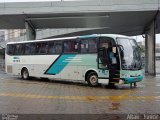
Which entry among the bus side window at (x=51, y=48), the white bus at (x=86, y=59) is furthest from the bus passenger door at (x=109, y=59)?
the bus side window at (x=51, y=48)

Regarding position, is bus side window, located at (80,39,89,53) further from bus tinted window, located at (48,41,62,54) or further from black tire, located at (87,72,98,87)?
bus tinted window, located at (48,41,62,54)

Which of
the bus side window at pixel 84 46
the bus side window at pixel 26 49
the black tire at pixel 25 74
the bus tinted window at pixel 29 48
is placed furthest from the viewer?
the black tire at pixel 25 74

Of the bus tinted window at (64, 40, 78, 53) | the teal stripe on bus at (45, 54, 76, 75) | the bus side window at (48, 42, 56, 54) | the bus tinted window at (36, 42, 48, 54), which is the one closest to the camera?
the bus tinted window at (64, 40, 78, 53)

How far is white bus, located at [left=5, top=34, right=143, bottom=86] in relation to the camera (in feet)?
63.8

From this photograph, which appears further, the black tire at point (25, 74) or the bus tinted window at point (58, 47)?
the black tire at point (25, 74)

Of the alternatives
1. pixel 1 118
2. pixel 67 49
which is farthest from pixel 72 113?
pixel 67 49

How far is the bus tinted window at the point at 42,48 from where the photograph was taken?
24.3 metres

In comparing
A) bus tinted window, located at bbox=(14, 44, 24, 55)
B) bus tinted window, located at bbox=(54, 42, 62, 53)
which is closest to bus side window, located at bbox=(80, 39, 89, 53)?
bus tinted window, located at bbox=(54, 42, 62, 53)

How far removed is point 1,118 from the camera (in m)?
9.67

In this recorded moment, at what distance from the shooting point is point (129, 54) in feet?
64.5

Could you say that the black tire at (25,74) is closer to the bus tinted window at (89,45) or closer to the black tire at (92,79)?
the bus tinted window at (89,45)

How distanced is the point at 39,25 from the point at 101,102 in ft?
87.7

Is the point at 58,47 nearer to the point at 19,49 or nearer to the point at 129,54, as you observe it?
the point at 19,49

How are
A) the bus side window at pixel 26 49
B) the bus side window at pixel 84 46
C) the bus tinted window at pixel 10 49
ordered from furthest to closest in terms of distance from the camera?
the bus tinted window at pixel 10 49 → the bus side window at pixel 26 49 → the bus side window at pixel 84 46
